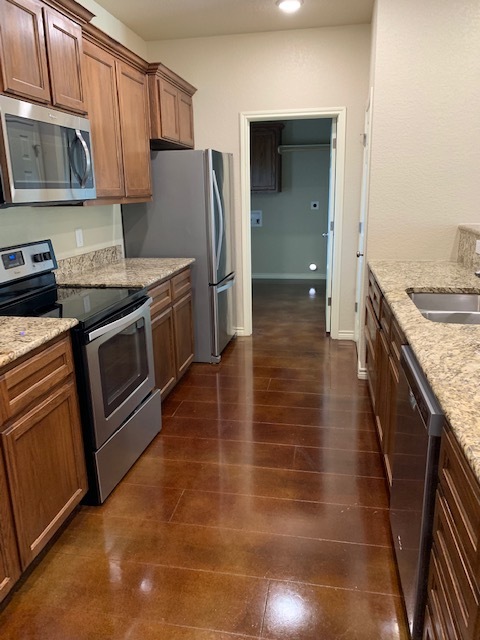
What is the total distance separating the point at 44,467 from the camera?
1781mm

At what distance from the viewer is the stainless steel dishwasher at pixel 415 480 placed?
1246 millimetres

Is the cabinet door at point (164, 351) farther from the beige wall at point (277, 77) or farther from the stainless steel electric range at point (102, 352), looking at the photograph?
the beige wall at point (277, 77)

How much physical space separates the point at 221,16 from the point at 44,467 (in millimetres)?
3450

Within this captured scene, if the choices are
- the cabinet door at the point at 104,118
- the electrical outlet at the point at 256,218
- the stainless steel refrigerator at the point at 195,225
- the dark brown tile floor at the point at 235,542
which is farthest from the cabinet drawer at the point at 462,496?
the electrical outlet at the point at 256,218

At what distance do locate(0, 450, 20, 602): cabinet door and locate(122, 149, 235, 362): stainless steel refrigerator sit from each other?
2.42 m

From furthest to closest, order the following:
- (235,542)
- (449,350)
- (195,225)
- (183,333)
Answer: (195,225) → (183,333) → (235,542) → (449,350)

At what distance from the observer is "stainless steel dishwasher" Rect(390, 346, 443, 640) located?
1246 millimetres

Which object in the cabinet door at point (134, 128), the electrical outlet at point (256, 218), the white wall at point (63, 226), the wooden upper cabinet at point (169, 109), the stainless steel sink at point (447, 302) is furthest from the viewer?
the electrical outlet at point (256, 218)

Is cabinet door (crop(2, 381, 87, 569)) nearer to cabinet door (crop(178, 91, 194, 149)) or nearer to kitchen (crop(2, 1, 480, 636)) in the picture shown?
kitchen (crop(2, 1, 480, 636))

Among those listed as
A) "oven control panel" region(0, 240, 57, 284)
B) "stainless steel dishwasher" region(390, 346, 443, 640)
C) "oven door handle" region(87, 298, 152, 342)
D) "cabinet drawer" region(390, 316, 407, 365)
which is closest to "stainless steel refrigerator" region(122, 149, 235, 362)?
"oven door handle" region(87, 298, 152, 342)

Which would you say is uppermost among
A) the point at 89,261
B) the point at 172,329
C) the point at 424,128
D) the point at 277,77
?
the point at 277,77

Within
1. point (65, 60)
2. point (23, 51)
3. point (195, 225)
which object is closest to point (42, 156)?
point (23, 51)

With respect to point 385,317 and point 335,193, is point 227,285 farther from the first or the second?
point 385,317

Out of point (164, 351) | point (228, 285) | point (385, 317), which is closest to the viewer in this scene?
point (385, 317)
